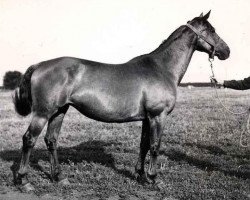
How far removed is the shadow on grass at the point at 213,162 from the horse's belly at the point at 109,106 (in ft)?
7.19

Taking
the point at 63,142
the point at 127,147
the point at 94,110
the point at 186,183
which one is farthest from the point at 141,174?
the point at 63,142

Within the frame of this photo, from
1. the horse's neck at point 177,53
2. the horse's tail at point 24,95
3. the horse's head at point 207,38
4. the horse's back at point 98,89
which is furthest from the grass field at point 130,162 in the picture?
the horse's head at point 207,38

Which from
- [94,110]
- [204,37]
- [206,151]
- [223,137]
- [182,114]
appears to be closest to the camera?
[94,110]

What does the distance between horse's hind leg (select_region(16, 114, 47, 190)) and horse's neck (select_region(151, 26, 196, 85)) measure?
2.46 m

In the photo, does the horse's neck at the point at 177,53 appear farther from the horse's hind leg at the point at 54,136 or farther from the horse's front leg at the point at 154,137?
the horse's hind leg at the point at 54,136

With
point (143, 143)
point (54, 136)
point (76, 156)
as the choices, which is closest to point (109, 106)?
point (143, 143)

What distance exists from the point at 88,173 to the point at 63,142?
387 centimetres

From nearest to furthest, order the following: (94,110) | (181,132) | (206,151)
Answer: (94,110), (206,151), (181,132)

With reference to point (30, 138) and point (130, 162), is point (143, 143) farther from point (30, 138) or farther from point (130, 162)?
point (30, 138)

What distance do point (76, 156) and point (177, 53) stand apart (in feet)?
12.2

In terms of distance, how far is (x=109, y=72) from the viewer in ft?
20.6

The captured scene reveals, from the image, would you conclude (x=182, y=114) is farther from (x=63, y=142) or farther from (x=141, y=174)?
(x=141, y=174)

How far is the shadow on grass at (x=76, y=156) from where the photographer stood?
7.72 m

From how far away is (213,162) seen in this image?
8.03 m
